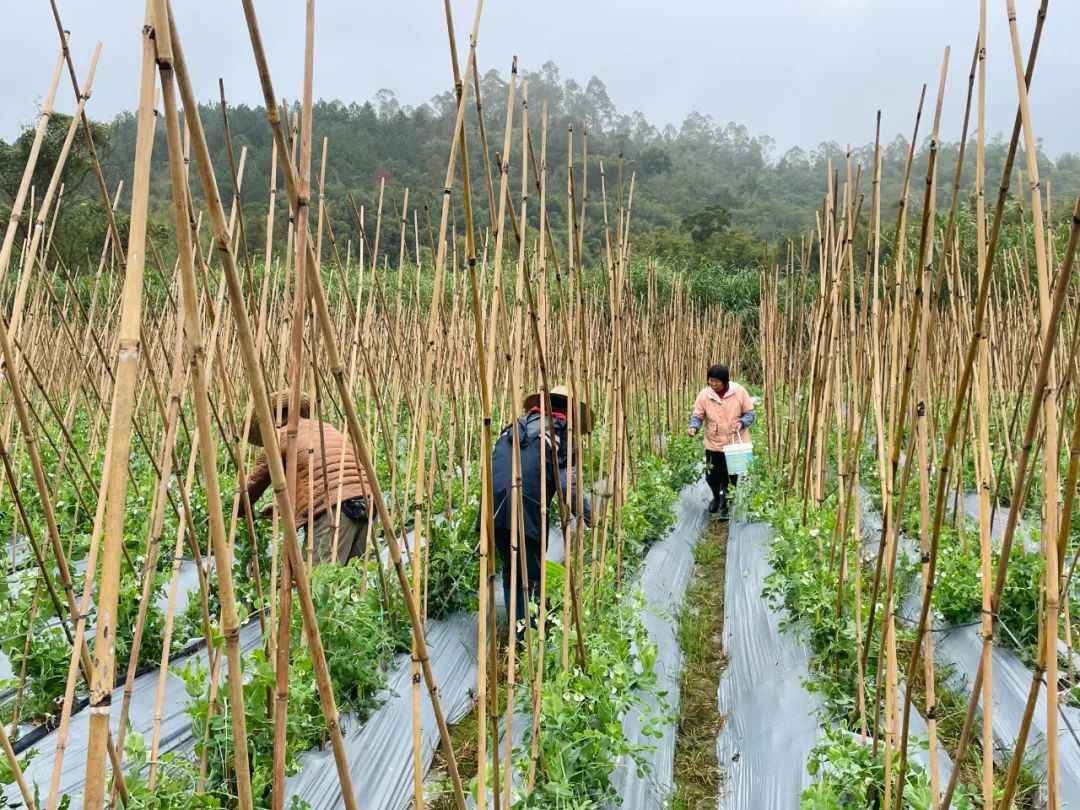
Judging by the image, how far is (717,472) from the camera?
239 inches

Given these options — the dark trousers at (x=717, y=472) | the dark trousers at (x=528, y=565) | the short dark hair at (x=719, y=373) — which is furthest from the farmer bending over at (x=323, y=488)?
the dark trousers at (x=717, y=472)

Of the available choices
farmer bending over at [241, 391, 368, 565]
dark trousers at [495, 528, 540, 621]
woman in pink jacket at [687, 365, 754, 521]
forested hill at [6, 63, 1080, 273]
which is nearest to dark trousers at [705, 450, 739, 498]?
woman in pink jacket at [687, 365, 754, 521]

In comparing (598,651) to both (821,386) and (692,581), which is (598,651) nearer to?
(821,386)

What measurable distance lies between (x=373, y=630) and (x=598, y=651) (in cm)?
77

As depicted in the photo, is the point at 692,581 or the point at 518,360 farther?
the point at 692,581

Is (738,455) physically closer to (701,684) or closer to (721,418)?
(721,418)

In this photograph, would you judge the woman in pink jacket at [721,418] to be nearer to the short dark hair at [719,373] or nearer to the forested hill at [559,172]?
the short dark hair at [719,373]

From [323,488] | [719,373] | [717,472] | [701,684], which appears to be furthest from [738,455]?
[323,488]

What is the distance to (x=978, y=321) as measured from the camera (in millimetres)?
1014

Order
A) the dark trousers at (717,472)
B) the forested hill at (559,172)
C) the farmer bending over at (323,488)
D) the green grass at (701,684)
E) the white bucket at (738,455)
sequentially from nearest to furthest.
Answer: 1. the green grass at (701,684)
2. the farmer bending over at (323,488)
3. the white bucket at (738,455)
4. the dark trousers at (717,472)
5. the forested hill at (559,172)

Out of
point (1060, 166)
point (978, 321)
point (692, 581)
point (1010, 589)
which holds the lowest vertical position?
point (692, 581)

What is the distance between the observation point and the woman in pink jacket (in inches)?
228

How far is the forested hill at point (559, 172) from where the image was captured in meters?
17.9

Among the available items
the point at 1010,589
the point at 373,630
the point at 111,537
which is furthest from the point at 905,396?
the point at 1010,589
